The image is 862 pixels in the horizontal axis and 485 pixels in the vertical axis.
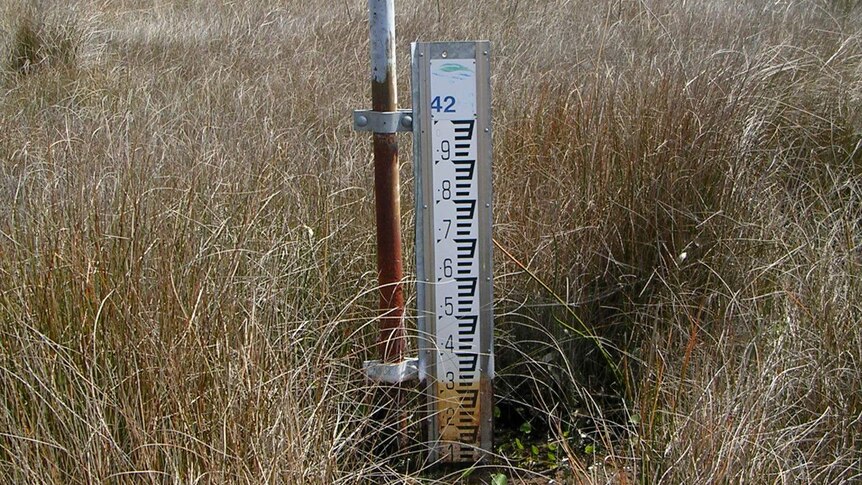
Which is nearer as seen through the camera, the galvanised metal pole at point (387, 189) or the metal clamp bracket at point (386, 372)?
the galvanised metal pole at point (387, 189)

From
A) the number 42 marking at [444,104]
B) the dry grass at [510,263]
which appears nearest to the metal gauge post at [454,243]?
the number 42 marking at [444,104]

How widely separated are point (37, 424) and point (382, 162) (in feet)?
3.68

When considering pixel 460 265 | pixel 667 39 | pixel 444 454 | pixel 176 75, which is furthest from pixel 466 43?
pixel 176 75

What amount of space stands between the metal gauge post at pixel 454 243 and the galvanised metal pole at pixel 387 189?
0.08 metres

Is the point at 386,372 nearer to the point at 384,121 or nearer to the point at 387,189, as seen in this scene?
the point at 387,189

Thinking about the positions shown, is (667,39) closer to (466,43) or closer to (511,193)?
(511,193)

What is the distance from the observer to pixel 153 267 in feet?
8.13

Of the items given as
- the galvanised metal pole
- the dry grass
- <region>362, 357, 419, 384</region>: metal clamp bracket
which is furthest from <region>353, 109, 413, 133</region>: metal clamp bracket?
<region>362, 357, 419, 384</region>: metal clamp bracket

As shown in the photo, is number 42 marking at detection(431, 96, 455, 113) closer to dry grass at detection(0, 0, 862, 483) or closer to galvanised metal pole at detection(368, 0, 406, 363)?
galvanised metal pole at detection(368, 0, 406, 363)

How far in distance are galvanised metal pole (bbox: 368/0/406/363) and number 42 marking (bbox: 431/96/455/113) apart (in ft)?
0.42

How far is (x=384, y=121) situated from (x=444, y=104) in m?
0.17

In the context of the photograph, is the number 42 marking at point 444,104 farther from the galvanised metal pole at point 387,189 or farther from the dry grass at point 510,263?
the dry grass at point 510,263

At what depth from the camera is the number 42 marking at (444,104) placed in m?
2.55

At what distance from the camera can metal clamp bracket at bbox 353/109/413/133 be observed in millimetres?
2576
